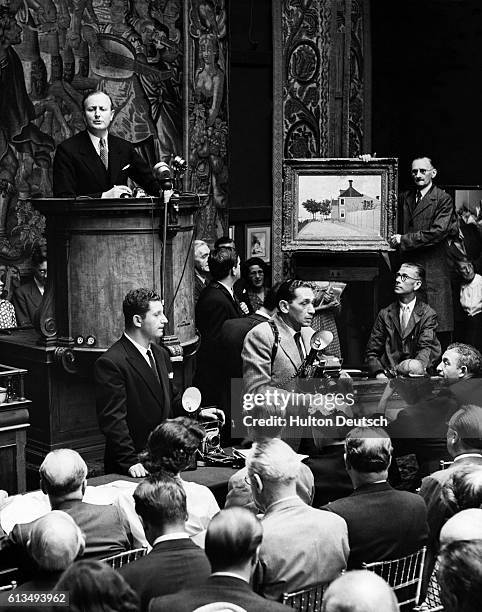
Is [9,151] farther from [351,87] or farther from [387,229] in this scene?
[351,87]

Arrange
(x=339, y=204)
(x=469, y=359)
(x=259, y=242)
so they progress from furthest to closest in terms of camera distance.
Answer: (x=259, y=242), (x=339, y=204), (x=469, y=359)

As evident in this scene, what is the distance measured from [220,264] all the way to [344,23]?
581 cm

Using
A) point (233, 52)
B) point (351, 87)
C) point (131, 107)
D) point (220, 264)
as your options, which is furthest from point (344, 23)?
point (220, 264)

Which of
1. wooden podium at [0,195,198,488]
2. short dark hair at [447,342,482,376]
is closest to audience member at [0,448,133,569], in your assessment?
wooden podium at [0,195,198,488]

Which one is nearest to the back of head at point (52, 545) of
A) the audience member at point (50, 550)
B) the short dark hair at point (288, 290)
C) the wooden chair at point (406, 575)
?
the audience member at point (50, 550)

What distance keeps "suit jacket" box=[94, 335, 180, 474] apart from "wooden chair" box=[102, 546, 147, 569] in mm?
1540

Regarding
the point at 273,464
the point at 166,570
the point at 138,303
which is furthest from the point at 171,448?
the point at 138,303

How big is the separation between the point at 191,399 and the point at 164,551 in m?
2.35

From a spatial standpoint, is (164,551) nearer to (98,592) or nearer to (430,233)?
(98,592)

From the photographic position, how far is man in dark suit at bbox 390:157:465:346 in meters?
10.6

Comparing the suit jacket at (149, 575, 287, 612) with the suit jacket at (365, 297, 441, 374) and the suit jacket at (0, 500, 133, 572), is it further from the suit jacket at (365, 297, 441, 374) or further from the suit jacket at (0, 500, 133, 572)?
the suit jacket at (365, 297, 441, 374)

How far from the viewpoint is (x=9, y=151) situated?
33.5 ft

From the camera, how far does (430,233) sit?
10516 millimetres

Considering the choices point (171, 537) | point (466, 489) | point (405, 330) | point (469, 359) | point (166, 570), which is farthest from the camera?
point (405, 330)
